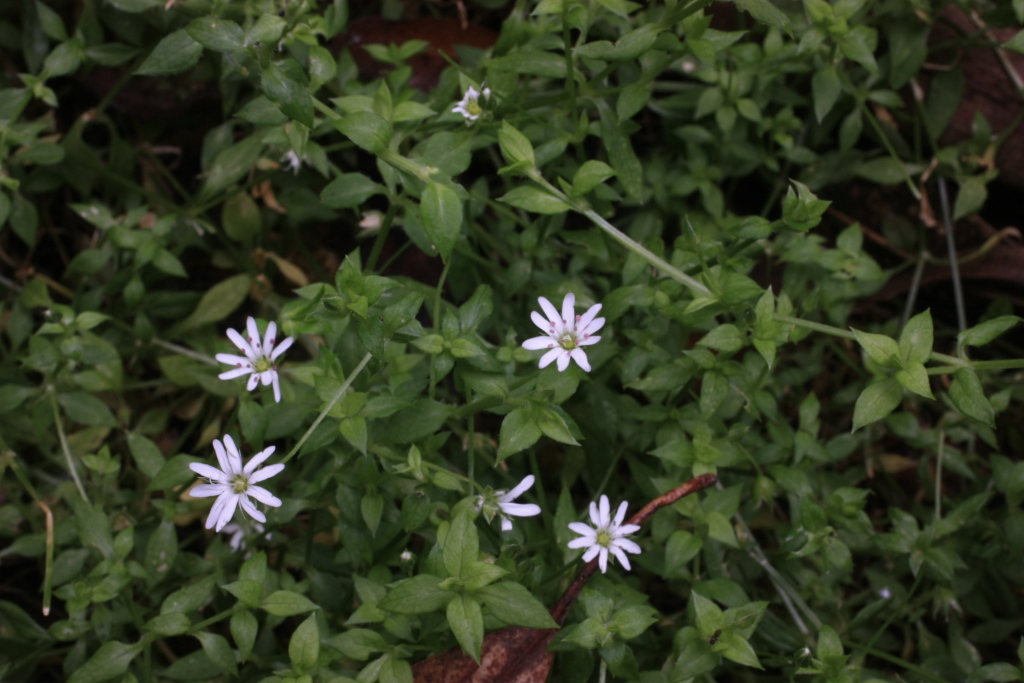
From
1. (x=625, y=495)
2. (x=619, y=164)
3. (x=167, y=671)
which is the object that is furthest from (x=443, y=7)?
(x=167, y=671)

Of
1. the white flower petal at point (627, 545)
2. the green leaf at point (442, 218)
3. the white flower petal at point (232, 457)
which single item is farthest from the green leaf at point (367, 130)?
the white flower petal at point (627, 545)

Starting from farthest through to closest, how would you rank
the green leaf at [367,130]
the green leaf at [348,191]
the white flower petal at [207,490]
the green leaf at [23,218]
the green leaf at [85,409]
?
the green leaf at [23,218], the green leaf at [85,409], the green leaf at [348,191], the green leaf at [367,130], the white flower petal at [207,490]

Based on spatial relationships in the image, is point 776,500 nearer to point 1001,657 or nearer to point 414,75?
point 1001,657

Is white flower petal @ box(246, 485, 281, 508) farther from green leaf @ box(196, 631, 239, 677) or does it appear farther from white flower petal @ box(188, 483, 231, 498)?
green leaf @ box(196, 631, 239, 677)

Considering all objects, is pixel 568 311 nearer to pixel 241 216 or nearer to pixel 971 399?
pixel 971 399

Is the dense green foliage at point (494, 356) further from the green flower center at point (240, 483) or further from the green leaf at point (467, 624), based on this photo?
the green flower center at point (240, 483)
